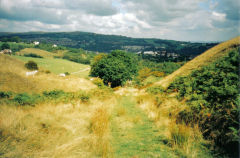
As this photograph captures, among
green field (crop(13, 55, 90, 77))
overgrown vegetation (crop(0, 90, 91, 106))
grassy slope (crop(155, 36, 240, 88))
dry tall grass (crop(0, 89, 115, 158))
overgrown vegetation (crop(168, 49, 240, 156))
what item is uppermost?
grassy slope (crop(155, 36, 240, 88))

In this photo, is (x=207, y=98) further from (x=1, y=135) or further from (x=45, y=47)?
(x=45, y=47)

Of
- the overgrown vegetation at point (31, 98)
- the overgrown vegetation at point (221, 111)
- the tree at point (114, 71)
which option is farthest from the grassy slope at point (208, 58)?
the tree at point (114, 71)

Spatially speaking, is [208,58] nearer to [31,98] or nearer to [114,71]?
[31,98]

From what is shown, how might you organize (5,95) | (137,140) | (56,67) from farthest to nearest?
(56,67) → (5,95) → (137,140)

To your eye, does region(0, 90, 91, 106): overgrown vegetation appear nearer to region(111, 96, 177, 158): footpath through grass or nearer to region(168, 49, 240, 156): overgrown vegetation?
region(111, 96, 177, 158): footpath through grass

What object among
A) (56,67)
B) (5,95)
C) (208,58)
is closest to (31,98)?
(5,95)

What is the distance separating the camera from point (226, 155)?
115 inches

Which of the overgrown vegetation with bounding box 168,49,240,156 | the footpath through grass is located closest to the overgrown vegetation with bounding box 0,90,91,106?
the footpath through grass

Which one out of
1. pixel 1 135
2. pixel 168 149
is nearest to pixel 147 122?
pixel 168 149

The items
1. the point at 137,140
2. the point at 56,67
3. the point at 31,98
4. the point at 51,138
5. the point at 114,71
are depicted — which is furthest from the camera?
the point at 56,67

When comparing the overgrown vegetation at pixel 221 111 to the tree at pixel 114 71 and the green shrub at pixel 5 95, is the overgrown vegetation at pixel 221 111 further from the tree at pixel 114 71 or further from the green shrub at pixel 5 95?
the tree at pixel 114 71

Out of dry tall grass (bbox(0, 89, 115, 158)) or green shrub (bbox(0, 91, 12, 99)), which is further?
green shrub (bbox(0, 91, 12, 99))

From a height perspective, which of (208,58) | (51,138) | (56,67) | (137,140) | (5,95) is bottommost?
(56,67)

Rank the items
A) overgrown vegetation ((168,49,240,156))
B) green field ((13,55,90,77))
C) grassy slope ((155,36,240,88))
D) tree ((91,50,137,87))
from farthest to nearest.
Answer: green field ((13,55,90,77)), tree ((91,50,137,87)), grassy slope ((155,36,240,88)), overgrown vegetation ((168,49,240,156))
